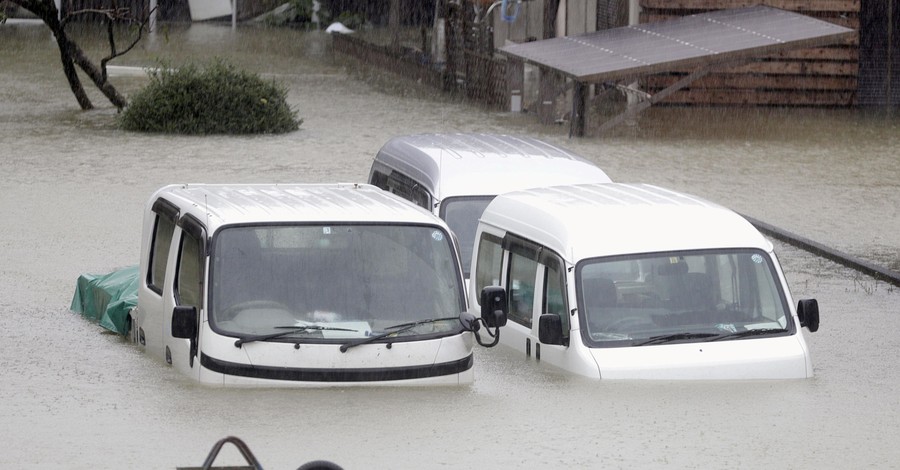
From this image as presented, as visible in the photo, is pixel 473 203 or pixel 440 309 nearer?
pixel 440 309

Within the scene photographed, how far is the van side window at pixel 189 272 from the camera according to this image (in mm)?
8797

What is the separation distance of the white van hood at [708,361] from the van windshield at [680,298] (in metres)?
0.07

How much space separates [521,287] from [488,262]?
67 cm

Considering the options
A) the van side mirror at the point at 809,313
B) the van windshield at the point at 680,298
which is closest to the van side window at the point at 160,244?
the van windshield at the point at 680,298

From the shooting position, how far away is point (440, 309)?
348 inches

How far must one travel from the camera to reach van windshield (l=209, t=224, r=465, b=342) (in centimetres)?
859

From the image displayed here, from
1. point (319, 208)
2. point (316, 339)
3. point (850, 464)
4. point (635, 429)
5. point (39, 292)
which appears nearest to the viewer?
point (850, 464)

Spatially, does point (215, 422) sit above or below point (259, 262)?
below

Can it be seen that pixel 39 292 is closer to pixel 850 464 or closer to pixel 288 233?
pixel 288 233

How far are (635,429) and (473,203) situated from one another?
14.0 ft

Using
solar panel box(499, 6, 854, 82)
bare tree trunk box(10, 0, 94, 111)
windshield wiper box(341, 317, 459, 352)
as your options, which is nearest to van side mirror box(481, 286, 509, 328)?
windshield wiper box(341, 317, 459, 352)

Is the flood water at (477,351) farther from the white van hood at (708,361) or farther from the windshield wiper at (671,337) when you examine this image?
the windshield wiper at (671,337)

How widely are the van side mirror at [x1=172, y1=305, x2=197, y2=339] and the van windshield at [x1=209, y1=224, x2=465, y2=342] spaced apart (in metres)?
0.12

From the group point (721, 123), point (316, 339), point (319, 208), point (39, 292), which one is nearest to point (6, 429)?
point (316, 339)
